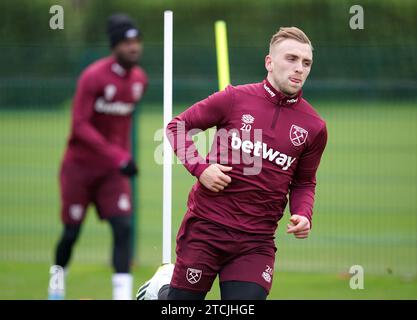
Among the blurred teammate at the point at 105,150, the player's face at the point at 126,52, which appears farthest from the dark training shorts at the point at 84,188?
the player's face at the point at 126,52

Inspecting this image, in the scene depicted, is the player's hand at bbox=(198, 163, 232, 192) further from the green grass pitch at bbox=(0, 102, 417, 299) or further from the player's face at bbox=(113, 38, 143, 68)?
the green grass pitch at bbox=(0, 102, 417, 299)

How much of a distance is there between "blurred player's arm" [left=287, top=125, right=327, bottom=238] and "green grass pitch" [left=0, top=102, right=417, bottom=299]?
3639 mm

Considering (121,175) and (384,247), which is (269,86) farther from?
(384,247)

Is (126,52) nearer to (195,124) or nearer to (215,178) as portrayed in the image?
(195,124)

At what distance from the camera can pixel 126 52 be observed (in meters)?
8.91

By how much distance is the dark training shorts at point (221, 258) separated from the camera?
5.40 m

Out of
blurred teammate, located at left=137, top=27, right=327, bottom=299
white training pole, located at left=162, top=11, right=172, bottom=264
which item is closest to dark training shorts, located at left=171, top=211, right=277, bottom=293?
blurred teammate, located at left=137, top=27, right=327, bottom=299

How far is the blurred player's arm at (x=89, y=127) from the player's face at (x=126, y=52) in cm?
47

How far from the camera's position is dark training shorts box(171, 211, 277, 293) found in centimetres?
540

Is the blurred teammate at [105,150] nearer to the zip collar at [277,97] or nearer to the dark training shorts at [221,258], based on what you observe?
the dark training shorts at [221,258]

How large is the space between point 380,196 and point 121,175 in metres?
3.19

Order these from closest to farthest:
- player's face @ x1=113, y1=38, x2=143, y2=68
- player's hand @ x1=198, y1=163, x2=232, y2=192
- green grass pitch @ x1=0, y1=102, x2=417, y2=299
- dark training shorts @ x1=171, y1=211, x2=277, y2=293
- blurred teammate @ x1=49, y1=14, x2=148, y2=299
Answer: player's hand @ x1=198, y1=163, x2=232, y2=192 → dark training shorts @ x1=171, y1=211, x2=277, y2=293 → blurred teammate @ x1=49, y1=14, x2=148, y2=299 → player's face @ x1=113, y1=38, x2=143, y2=68 → green grass pitch @ x1=0, y1=102, x2=417, y2=299

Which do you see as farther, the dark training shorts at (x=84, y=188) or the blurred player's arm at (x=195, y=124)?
the dark training shorts at (x=84, y=188)

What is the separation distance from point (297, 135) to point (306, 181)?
359 mm
